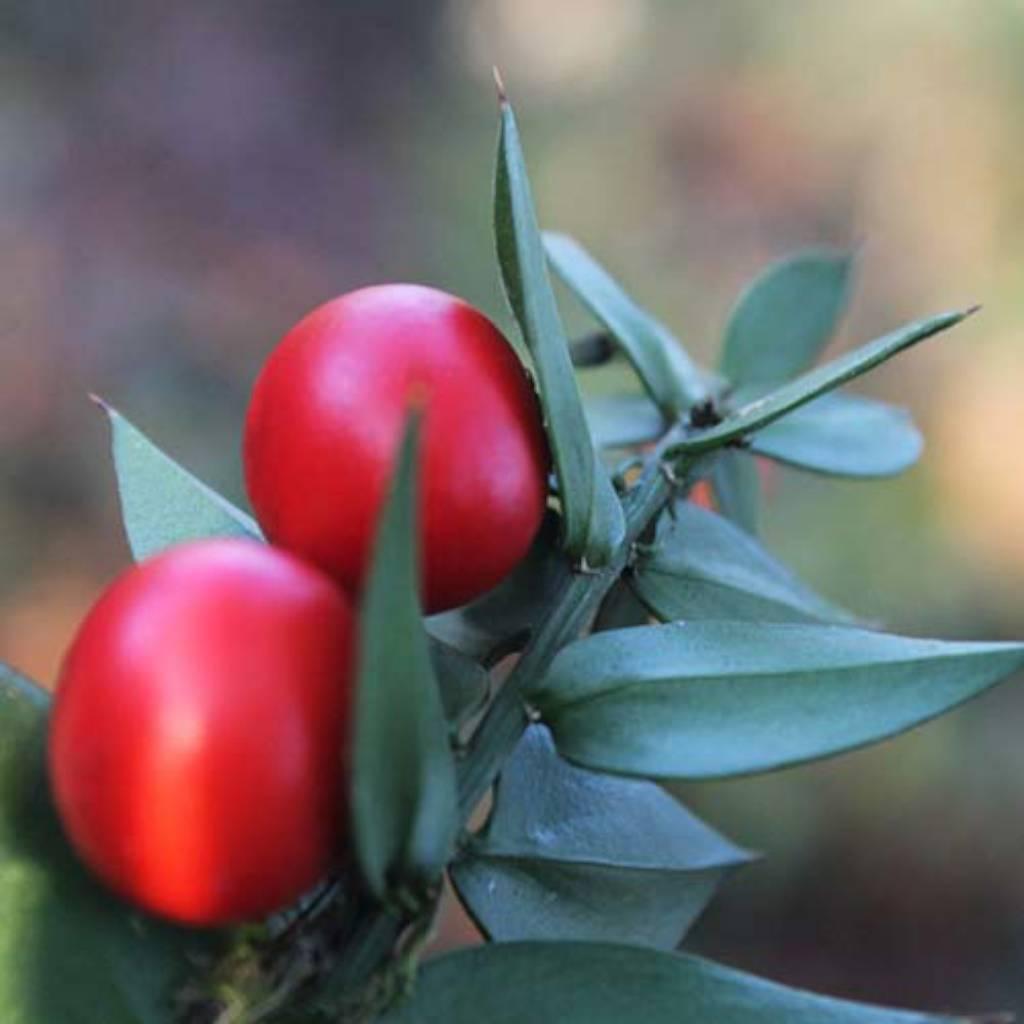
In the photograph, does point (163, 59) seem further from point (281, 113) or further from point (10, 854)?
point (10, 854)

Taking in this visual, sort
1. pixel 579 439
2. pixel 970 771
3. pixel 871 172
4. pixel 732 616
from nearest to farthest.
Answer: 1. pixel 579 439
2. pixel 732 616
3. pixel 970 771
4. pixel 871 172

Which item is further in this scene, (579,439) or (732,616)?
(732,616)

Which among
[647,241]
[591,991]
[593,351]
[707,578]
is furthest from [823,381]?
[647,241]

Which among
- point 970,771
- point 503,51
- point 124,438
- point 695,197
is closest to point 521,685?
point 124,438

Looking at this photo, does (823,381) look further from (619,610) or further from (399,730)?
(399,730)

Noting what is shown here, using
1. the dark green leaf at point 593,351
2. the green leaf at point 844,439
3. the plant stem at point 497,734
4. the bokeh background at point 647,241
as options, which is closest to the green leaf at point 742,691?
the plant stem at point 497,734

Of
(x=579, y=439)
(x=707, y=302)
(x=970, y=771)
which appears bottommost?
(x=970, y=771)

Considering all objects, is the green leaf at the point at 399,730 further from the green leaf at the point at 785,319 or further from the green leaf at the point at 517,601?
the green leaf at the point at 785,319

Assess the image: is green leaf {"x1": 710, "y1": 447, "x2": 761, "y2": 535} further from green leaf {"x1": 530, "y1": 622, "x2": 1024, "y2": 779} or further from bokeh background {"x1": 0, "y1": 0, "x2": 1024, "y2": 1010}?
bokeh background {"x1": 0, "y1": 0, "x2": 1024, "y2": 1010}
